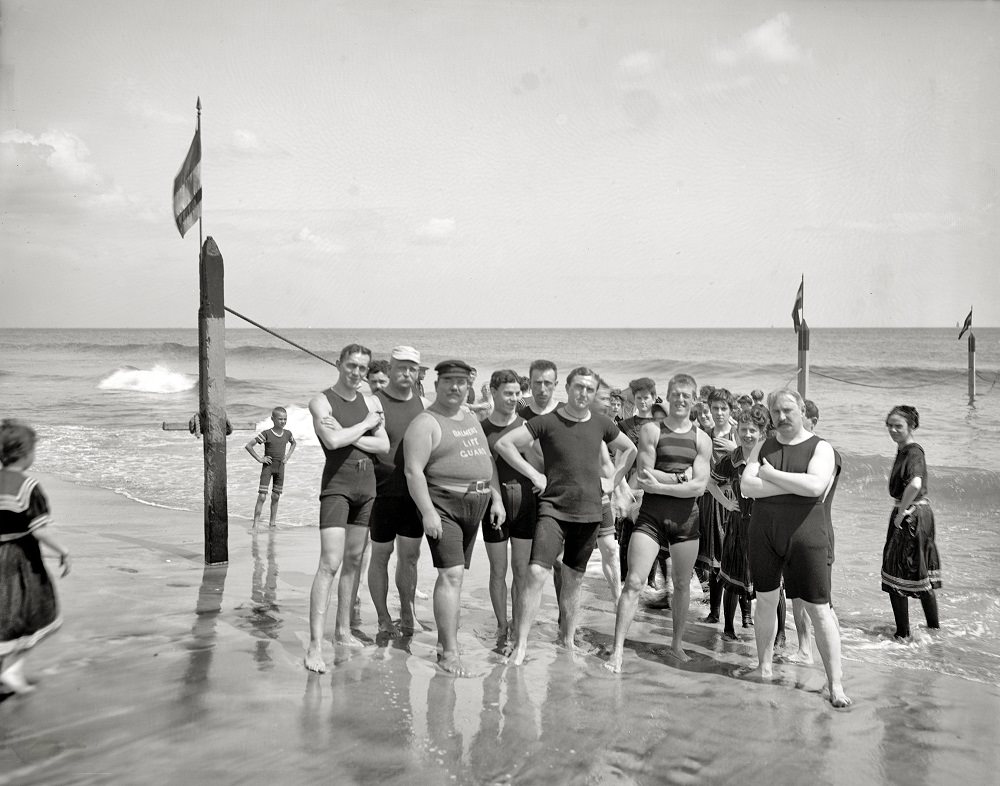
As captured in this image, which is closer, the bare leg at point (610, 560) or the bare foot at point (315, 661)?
the bare foot at point (315, 661)

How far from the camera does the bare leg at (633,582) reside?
5.46 metres

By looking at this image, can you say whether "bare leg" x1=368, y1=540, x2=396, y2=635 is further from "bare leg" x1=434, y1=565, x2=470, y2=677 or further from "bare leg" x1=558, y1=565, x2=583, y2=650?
"bare leg" x1=558, y1=565, x2=583, y2=650

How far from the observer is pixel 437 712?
4.54m

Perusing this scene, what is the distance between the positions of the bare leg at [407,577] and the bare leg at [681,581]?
1699 mm

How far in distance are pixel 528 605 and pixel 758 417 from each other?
219 cm

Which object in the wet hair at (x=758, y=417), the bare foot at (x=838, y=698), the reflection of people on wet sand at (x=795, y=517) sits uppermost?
the wet hair at (x=758, y=417)

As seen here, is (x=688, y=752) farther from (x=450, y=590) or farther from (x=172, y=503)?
(x=172, y=503)

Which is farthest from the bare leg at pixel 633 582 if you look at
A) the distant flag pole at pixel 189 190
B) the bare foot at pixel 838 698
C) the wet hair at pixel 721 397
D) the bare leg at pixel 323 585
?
the distant flag pole at pixel 189 190

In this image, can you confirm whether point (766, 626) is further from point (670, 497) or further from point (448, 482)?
point (448, 482)

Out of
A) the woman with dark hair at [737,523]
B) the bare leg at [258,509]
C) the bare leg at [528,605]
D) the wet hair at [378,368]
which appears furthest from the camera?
the bare leg at [258,509]

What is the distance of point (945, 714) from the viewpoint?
16.2ft

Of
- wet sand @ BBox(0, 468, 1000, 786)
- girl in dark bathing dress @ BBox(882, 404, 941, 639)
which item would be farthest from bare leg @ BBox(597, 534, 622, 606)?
girl in dark bathing dress @ BBox(882, 404, 941, 639)

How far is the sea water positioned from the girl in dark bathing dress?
389 millimetres

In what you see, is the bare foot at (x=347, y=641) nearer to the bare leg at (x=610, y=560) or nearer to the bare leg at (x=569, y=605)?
the bare leg at (x=569, y=605)
